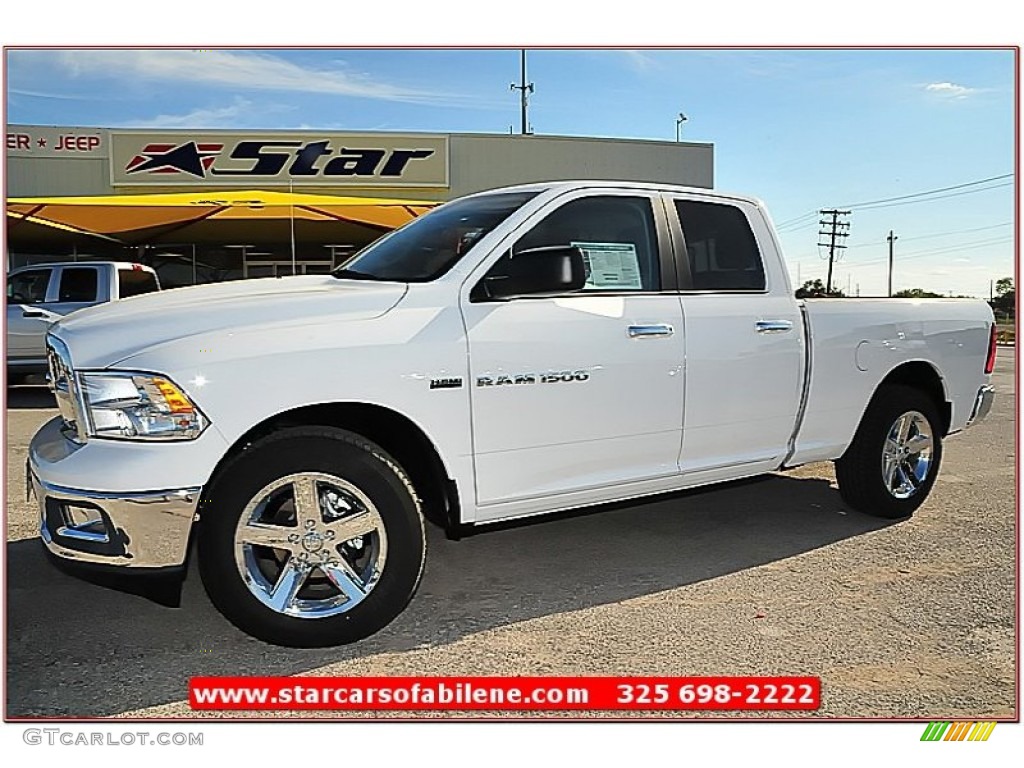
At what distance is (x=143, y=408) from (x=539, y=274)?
154 cm

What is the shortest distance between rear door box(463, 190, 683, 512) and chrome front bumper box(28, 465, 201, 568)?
1.14 metres

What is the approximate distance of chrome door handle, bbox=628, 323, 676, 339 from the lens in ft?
13.5

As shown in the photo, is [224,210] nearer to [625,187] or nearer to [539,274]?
[625,187]

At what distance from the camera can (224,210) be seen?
787 centimetres

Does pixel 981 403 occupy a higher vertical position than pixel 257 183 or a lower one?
lower

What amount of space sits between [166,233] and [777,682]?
23.7 feet

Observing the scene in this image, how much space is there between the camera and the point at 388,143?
691 centimetres

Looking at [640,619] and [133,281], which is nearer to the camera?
[640,619]

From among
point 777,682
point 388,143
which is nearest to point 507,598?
point 777,682

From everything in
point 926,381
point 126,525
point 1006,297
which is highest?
point 1006,297

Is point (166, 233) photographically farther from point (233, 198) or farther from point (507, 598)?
point (507, 598)

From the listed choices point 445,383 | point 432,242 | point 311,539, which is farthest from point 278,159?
point 311,539

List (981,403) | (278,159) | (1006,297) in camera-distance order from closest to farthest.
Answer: (1006,297)
(981,403)
(278,159)

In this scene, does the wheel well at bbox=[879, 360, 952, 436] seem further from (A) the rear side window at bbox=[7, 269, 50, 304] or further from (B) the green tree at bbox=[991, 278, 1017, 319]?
(A) the rear side window at bbox=[7, 269, 50, 304]
